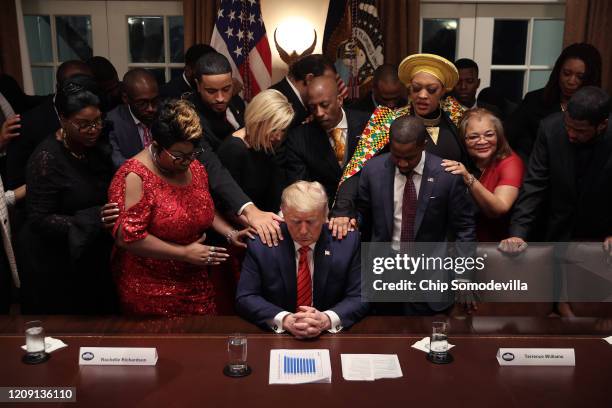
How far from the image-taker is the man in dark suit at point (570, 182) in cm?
279

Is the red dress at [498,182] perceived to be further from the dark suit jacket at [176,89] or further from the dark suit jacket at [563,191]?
the dark suit jacket at [176,89]

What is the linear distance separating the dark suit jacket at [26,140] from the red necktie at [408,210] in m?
1.82

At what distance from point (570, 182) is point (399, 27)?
2.70 metres

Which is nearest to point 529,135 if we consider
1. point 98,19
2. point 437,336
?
point 437,336

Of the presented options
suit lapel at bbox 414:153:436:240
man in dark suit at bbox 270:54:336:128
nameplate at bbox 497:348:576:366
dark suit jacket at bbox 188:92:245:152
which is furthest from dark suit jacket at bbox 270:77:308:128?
nameplate at bbox 497:348:576:366

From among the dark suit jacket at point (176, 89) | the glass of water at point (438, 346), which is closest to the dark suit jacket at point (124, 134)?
the dark suit jacket at point (176, 89)

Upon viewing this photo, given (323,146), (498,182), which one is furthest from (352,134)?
(498,182)

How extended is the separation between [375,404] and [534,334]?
2.60 ft

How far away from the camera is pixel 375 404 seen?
178 centimetres

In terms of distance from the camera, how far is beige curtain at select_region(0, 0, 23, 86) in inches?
200

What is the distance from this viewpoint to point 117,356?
198cm

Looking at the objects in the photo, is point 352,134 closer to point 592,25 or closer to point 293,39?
point 293,39

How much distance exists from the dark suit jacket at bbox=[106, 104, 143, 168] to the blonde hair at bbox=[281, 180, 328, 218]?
1119 millimetres

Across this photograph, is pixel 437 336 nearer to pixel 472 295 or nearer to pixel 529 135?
pixel 472 295
